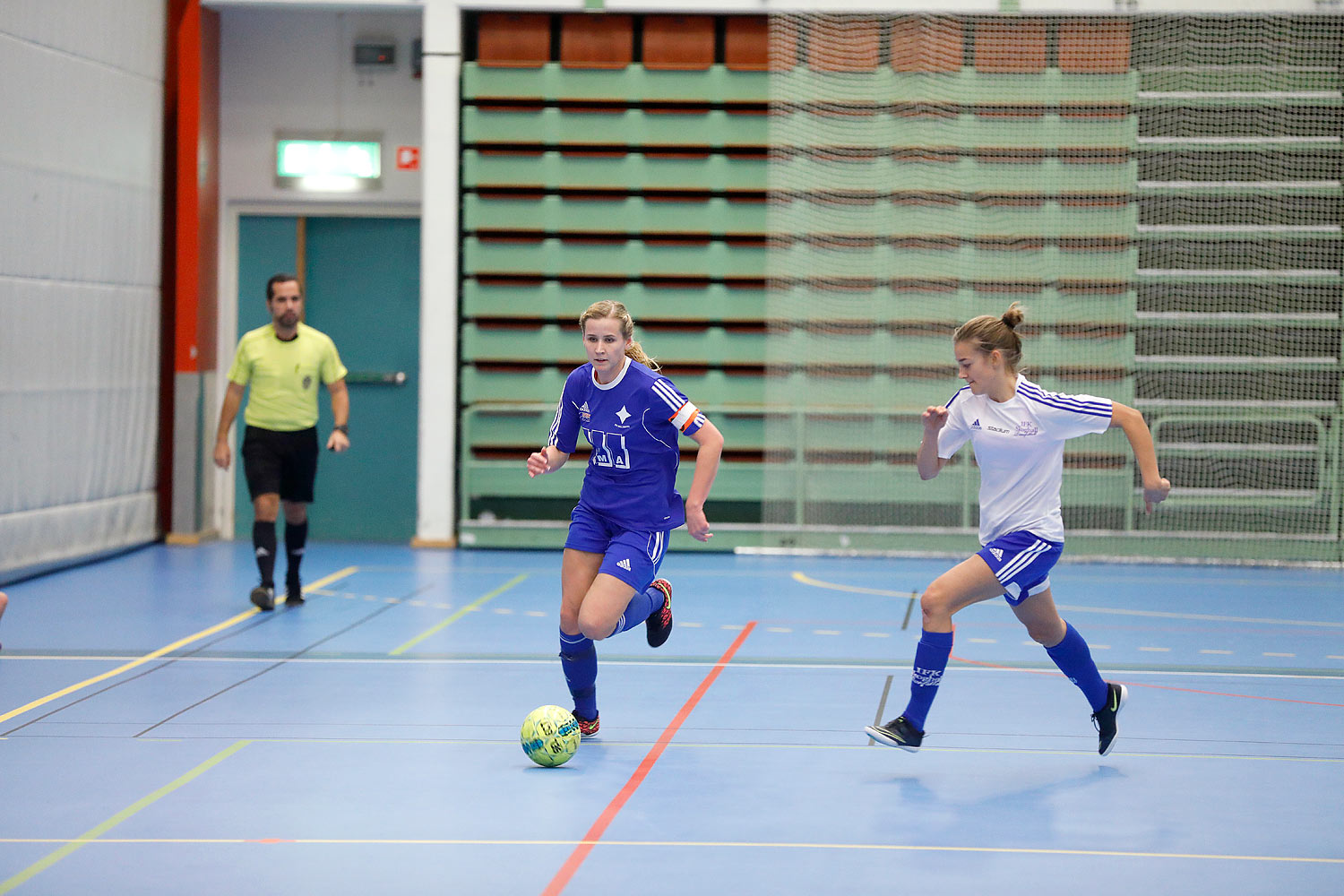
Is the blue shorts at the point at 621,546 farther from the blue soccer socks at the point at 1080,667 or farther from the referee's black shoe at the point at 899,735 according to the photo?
the blue soccer socks at the point at 1080,667

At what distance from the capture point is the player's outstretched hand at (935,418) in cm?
490

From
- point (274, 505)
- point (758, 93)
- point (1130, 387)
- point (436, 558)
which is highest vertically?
point (758, 93)

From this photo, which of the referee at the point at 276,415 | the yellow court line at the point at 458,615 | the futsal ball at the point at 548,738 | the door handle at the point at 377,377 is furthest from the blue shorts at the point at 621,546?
the door handle at the point at 377,377

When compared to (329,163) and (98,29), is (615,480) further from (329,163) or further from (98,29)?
(329,163)

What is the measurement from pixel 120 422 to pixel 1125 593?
8.04m

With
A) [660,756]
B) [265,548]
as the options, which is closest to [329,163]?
[265,548]

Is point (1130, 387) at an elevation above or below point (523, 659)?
above

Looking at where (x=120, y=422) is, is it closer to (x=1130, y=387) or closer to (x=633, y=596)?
(x=633, y=596)

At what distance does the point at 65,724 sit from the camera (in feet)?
17.9

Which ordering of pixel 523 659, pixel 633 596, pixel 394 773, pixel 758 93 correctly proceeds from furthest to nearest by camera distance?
pixel 758 93 < pixel 523 659 < pixel 633 596 < pixel 394 773

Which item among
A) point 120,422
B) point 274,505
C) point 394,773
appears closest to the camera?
point 394,773

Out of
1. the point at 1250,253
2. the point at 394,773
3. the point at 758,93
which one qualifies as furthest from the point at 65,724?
the point at 1250,253

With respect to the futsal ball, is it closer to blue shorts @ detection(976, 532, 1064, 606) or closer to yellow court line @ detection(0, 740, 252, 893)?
yellow court line @ detection(0, 740, 252, 893)

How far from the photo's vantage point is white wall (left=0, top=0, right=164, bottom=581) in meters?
9.35
